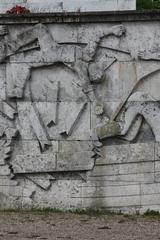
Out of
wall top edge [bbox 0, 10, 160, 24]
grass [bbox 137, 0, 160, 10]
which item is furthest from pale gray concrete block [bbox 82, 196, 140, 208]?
grass [bbox 137, 0, 160, 10]

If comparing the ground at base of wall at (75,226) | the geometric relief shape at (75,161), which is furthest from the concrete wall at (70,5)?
the ground at base of wall at (75,226)

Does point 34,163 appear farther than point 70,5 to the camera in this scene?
No

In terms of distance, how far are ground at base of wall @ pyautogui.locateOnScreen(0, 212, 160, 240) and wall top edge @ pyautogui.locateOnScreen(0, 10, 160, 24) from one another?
12.8 ft

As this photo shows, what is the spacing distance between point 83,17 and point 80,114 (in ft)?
6.41

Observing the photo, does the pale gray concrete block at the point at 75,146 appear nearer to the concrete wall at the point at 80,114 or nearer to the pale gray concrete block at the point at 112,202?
the concrete wall at the point at 80,114

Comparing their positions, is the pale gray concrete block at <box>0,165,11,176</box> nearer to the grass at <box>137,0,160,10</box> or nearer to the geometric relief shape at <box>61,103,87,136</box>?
the geometric relief shape at <box>61,103,87,136</box>

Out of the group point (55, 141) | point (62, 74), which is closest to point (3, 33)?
point (62, 74)

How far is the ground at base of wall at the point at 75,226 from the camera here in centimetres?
1145

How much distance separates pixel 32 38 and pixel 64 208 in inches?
138

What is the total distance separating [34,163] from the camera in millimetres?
14102

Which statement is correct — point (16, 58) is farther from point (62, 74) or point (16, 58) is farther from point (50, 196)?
point (50, 196)

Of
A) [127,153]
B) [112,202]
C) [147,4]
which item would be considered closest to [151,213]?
[112,202]

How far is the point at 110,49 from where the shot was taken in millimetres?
13969

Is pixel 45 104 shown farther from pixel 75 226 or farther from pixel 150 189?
pixel 75 226
